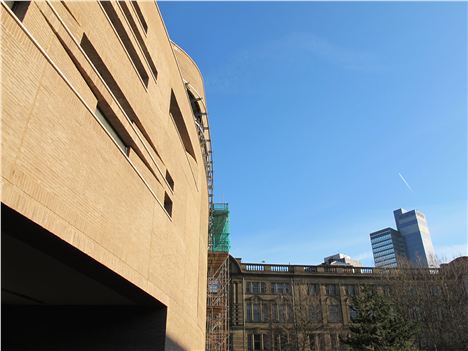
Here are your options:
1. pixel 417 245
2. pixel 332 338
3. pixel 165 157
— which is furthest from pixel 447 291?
pixel 417 245

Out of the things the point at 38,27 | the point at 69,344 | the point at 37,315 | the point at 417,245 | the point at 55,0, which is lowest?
the point at 69,344

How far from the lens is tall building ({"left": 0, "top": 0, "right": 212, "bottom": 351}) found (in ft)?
20.4

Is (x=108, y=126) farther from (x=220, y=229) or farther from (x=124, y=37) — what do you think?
(x=220, y=229)

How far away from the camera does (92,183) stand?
8.16m

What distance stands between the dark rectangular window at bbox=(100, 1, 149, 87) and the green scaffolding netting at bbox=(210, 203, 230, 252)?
2308 centimetres

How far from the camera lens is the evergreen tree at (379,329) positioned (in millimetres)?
25609

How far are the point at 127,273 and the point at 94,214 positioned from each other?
88.2 inches

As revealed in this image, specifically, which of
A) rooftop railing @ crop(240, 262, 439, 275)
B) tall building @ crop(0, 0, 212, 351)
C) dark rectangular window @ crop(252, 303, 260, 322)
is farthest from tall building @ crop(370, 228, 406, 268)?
tall building @ crop(0, 0, 212, 351)

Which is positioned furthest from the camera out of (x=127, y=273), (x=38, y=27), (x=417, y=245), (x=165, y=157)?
(x=417, y=245)

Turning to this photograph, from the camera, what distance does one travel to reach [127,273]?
382 inches

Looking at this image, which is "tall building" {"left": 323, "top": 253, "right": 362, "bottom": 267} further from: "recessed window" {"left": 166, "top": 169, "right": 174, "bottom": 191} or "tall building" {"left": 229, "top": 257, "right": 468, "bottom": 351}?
"recessed window" {"left": 166, "top": 169, "right": 174, "bottom": 191}

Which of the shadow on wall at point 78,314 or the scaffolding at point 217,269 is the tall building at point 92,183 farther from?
the scaffolding at point 217,269

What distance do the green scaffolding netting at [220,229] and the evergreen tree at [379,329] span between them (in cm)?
1258

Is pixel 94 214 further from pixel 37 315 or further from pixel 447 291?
pixel 447 291
